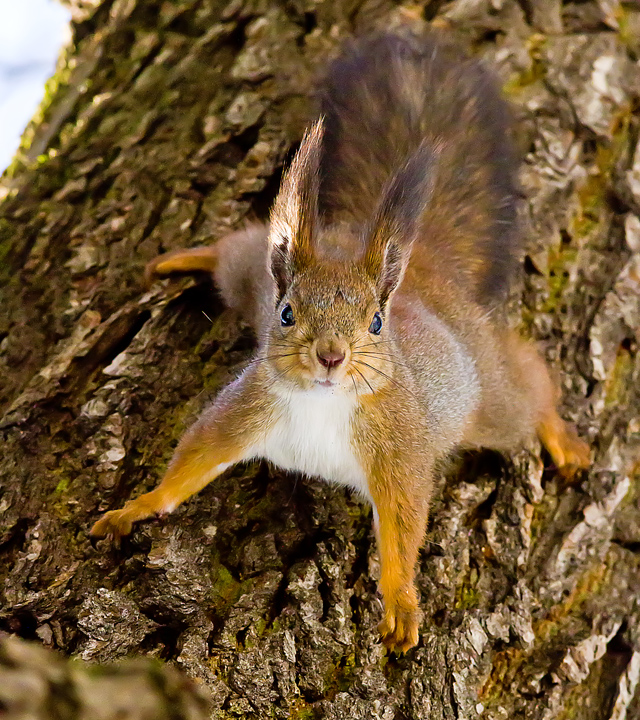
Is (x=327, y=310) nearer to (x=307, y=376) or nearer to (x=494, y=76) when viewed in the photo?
(x=307, y=376)

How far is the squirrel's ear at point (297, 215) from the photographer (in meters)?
1.99

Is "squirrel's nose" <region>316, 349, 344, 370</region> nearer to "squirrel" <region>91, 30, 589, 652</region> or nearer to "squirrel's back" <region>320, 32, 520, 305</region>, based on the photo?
"squirrel" <region>91, 30, 589, 652</region>

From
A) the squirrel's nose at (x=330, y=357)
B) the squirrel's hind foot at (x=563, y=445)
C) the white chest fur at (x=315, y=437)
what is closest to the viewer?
the squirrel's nose at (x=330, y=357)

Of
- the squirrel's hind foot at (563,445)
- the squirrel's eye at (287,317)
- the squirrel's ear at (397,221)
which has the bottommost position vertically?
the squirrel's hind foot at (563,445)

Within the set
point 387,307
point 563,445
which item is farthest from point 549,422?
point 387,307

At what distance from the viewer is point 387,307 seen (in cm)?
219

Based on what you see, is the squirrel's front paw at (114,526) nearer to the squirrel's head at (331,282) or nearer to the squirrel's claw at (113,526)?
the squirrel's claw at (113,526)

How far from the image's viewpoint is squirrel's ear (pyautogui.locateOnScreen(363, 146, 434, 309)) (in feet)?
6.61

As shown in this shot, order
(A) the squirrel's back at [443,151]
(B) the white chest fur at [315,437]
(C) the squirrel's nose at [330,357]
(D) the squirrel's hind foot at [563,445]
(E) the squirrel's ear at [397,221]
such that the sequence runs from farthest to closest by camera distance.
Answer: (A) the squirrel's back at [443,151], (D) the squirrel's hind foot at [563,445], (B) the white chest fur at [315,437], (E) the squirrel's ear at [397,221], (C) the squirrel's nose at [330,357]

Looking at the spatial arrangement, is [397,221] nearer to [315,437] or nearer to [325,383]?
[325,383]

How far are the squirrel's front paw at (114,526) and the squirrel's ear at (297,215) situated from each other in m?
0.74

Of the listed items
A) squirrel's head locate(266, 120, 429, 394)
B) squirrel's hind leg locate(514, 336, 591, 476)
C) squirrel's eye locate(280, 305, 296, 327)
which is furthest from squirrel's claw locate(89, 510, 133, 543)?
squirrel's hind leg locate(514, 336, 591, 476)

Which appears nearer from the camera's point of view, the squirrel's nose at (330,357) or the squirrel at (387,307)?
the squirrel's nose at (330,357)

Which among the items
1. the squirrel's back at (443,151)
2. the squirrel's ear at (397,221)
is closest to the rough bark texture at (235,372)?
the squirrel's back at (443,151)
